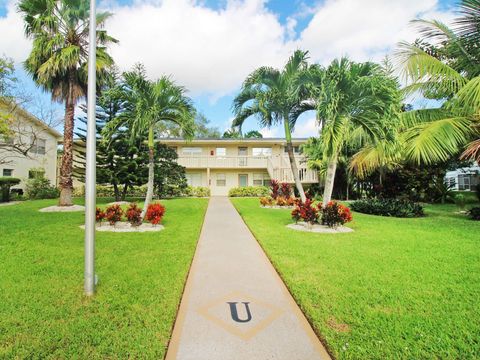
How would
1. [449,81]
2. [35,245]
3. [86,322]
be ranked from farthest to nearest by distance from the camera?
[449,81]
[35,245]
[86,322]

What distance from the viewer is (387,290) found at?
3.58 meters

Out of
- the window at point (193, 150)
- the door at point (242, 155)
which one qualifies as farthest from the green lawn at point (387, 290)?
the window at point (193, 150)

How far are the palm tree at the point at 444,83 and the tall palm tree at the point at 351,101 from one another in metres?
1.78

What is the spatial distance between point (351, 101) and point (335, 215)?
3.38 metres

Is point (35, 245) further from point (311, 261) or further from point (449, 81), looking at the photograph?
point (449, 81)

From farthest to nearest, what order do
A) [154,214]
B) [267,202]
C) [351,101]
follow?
1. [267,202]
2. [154,214]
3. [351,101]

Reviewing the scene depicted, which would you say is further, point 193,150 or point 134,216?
point 193,150

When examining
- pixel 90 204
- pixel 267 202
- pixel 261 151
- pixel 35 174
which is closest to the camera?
pixel 90 204

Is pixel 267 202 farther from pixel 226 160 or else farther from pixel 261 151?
pixel 261 151

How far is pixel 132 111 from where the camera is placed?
7949mm

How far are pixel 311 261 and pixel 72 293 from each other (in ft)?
12.6

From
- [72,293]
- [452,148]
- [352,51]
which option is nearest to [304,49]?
[352,51]

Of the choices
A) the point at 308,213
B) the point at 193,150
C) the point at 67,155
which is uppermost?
the point at 193,150

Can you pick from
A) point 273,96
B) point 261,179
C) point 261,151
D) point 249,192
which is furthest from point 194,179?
point 273,96
